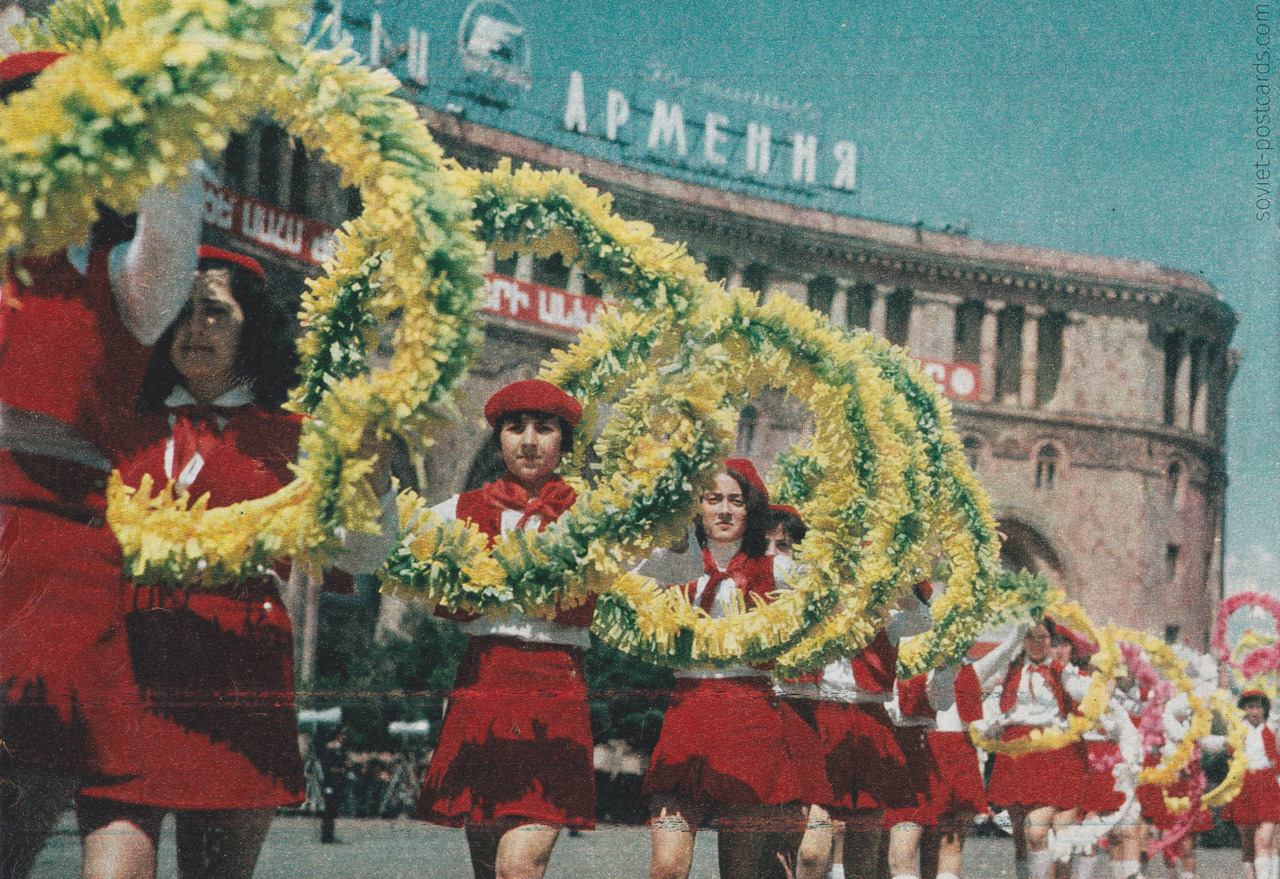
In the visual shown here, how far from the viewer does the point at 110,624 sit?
10.4ft

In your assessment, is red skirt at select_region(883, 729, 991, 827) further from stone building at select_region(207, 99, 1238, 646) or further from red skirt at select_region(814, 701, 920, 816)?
stone building at select_region(207, 99, 1238, 646)

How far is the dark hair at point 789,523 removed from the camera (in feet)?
20.4

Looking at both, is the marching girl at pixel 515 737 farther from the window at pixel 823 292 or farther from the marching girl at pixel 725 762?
the window at pixel 823 292

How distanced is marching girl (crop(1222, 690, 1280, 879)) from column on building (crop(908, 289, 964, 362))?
25.9 m

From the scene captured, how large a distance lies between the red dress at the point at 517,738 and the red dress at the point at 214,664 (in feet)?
2.54

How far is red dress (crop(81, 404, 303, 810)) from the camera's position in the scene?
3250 mm

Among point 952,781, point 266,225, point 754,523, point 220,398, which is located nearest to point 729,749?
point 754,523

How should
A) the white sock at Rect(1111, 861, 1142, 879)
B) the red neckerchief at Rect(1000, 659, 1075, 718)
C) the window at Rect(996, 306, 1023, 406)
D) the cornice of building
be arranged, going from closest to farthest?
the red neckerchief at Rect(1000, 659, 1075, 718) → the white sock at Rect(1111, 861, 1142, 879) → the cornice of building → the window at Rect(996, 306, 1023, 406)

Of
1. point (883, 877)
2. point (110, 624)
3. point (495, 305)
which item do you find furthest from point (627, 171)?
point (110, 624)

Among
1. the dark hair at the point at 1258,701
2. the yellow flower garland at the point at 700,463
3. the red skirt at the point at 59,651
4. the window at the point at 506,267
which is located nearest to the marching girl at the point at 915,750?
the yellow flower garland at the point at 700,463

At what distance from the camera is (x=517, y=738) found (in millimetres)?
4254

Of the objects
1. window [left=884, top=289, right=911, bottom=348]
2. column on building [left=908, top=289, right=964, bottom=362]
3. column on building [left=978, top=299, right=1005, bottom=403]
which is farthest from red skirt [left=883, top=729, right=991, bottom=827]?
column on building [left=978, top=299, right=1005, bottom=403]

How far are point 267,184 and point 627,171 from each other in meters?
10.5

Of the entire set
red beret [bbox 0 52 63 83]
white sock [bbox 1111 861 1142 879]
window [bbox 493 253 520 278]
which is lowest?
white sock [bbox 1111 861 1142 879]
